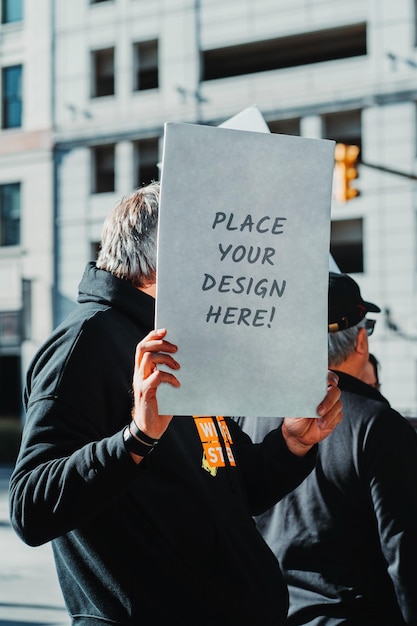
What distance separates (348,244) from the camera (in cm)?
2419

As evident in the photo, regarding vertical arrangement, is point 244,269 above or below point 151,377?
above

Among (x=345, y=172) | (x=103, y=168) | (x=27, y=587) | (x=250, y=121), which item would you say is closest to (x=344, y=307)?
(x=250, y=121)

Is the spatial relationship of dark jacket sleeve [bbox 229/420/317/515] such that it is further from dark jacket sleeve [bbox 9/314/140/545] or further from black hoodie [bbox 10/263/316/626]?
dark jacket sleeve [bbox 9/314/140/545]

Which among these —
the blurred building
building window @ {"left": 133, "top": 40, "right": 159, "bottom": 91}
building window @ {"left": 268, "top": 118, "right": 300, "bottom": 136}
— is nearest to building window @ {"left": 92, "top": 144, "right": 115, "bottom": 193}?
the blurred building

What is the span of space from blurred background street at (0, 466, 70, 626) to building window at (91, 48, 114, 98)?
18.0 meters

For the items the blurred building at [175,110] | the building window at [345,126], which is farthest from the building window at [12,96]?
the building window at [345,126]

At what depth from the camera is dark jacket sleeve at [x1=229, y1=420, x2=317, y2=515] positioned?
7.91ft

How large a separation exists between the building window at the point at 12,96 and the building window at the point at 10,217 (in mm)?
2011

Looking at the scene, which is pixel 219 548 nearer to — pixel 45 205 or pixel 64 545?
pixel 64 545

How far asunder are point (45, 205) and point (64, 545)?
26065mm

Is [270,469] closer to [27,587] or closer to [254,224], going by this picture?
[254,224]

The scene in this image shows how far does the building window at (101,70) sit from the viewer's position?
27.7m

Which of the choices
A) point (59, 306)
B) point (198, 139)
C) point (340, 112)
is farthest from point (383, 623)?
point (59, 306)

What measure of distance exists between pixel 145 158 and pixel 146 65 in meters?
2.64
